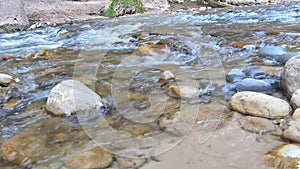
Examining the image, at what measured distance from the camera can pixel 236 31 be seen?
5.50 meters

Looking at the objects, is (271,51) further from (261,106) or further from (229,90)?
(261,106)

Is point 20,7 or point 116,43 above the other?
point 20,7

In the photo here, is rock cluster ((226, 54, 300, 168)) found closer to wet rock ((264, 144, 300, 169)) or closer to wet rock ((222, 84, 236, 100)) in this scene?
wet rock ((264, 144, 300, 169))

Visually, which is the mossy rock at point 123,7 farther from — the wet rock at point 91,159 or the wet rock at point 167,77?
the wet rock at point 91,159

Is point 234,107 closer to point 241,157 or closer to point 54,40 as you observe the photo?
point 241,157

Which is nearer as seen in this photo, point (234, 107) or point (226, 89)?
point (234, 107)

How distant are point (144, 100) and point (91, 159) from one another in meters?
1.00

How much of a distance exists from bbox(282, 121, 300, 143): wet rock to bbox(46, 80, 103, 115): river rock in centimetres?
150

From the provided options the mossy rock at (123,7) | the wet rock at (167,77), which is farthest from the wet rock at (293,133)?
the mossy rock at (123,7)

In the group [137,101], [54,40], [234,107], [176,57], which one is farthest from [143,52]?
[54,40]

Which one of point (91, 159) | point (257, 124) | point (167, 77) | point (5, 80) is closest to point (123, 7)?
point (5, 80)

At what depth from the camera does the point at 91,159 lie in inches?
68.9

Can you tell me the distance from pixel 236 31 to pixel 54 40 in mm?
3719

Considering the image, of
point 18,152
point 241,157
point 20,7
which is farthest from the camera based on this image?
point 20,7
